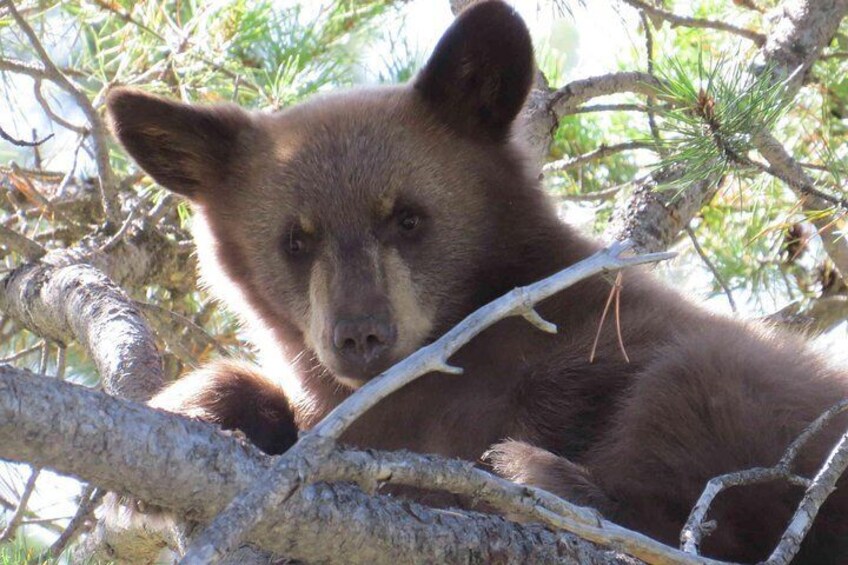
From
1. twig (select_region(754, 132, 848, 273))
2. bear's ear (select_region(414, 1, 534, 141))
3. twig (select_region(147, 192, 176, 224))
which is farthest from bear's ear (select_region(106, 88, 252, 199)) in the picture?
twig (select_region(754, 132, 848, 273))

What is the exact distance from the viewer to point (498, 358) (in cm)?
387

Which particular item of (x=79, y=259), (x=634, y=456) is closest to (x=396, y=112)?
(x=79, y=259)

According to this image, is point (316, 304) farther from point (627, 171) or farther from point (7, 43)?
point (627, 171)

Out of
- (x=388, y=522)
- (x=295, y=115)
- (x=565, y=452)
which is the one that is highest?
(x=295, y=115)

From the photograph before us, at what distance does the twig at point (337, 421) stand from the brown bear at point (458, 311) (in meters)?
0.74

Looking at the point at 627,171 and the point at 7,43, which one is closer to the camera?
the point at 7,43

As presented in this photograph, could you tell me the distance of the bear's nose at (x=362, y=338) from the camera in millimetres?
3582

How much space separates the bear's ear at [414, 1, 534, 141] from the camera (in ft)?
13.2

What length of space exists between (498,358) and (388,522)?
165cm

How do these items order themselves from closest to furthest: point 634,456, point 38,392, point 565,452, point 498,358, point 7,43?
1. point 38,392
2. point 634,456
3. point 565,452
4. point 498,358
5. point 7,43

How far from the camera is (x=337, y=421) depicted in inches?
79.7

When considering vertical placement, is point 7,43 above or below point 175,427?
above

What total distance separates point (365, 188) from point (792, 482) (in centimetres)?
186

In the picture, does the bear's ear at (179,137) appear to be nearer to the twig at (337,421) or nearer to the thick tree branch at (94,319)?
the thick tree branch at (94,319)
